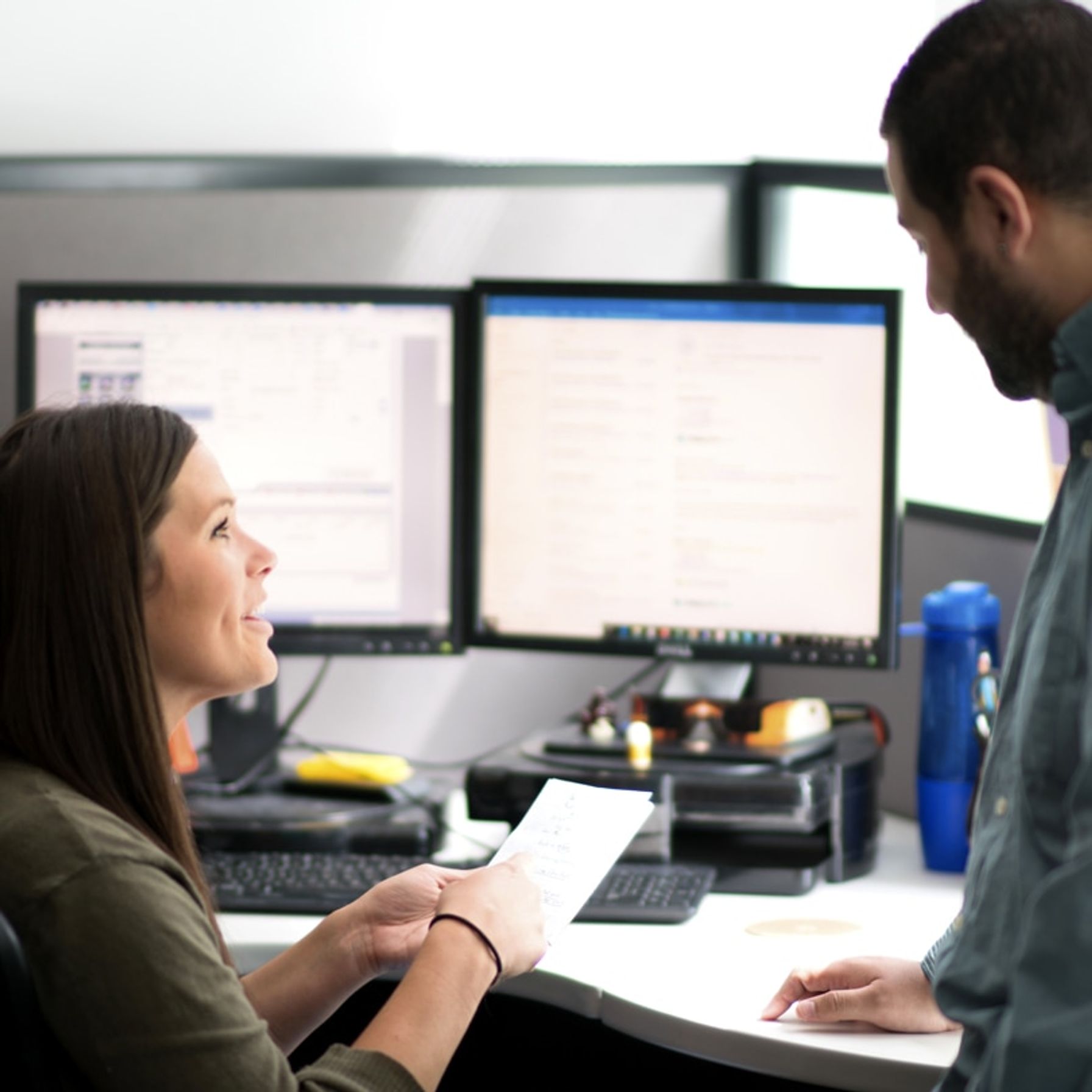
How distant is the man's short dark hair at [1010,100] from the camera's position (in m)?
0.92

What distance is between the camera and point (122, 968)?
3.03 ft

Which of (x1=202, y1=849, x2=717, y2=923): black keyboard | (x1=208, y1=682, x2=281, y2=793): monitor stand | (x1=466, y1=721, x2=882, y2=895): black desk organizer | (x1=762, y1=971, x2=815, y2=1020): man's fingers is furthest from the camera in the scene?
(x1=208, y1=682, x2=281, y2=793): monitor stand

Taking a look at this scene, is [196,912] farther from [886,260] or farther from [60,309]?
[886,260]

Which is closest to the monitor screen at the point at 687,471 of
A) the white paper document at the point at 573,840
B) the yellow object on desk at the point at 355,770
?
the yellow object on desk at the point at 355,770

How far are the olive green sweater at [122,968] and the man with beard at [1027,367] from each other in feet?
1.34

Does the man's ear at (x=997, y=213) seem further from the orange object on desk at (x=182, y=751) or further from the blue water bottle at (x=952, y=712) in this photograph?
the orange object on desk at (x=182, y=751)

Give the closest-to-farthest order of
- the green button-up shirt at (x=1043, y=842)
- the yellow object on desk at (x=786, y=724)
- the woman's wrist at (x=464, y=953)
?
the green button-up shirt at (x=1043, y=842), the woman's wrist at (x=464, y=953), the yellow object on desk at (x=786, y=724)

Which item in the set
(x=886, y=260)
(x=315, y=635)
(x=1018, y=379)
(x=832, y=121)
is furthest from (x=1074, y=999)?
(x=832, y=121)

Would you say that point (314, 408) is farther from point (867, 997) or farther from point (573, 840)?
point (867, 997)

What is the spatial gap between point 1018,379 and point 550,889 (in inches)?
18.7

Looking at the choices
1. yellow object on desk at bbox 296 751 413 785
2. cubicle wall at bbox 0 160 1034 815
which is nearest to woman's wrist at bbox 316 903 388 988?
yellow object on desk at bbox 296 751 413 785

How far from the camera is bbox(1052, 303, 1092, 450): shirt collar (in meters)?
0.94

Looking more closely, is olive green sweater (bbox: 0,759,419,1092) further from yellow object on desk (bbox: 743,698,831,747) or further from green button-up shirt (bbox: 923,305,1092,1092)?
yellow object on desk (bbox: 743,698,831,747)

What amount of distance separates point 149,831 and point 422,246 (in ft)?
3.23
